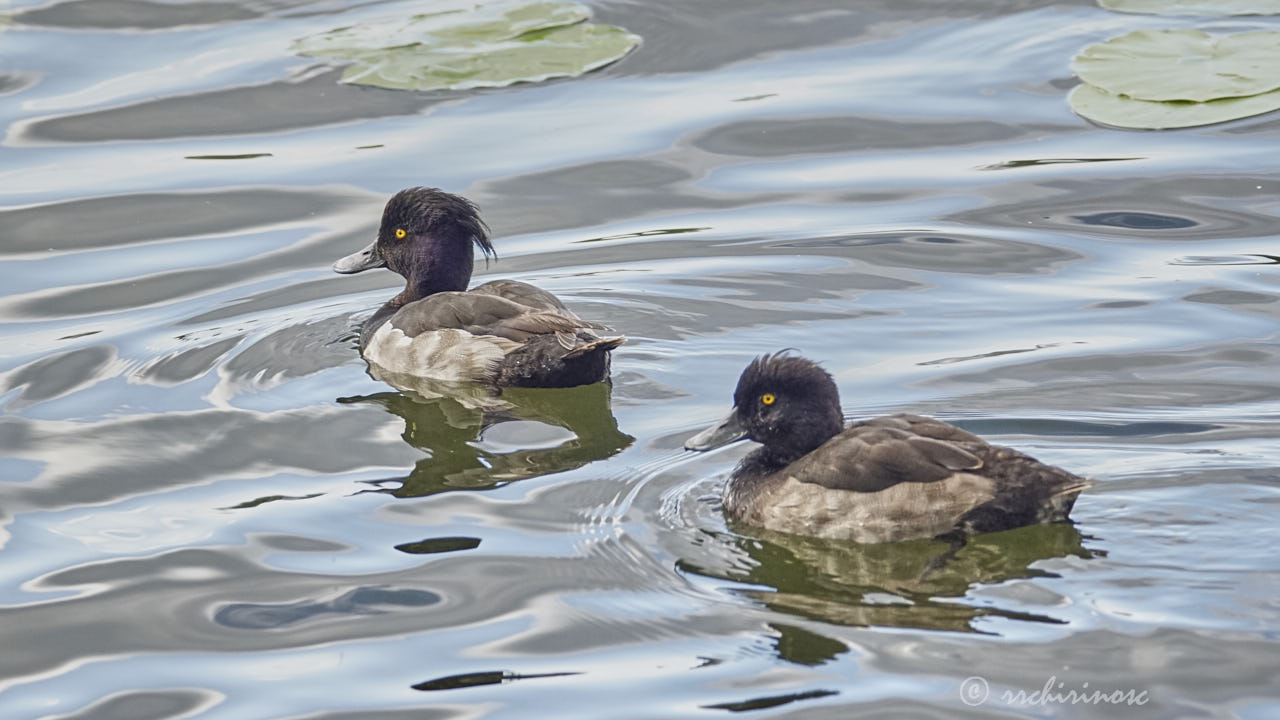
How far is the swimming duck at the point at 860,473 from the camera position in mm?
7062

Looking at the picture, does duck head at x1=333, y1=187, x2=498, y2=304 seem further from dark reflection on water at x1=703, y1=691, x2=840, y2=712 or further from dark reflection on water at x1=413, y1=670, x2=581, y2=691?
dark reflection on water at x1=703, y1=691, x2=840, y2=712

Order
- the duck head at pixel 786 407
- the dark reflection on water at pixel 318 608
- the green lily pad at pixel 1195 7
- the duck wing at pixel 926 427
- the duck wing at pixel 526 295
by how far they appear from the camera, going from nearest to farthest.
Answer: the dark reflection on water at pixel 318 608, the duck wing at pixel 926 427, the duck head at pixel 786 407, the duck wing at pixel 526 295, the green lily pad at pixel 1195 7

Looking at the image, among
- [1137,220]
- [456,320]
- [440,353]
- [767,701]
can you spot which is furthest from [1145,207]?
[767,701]

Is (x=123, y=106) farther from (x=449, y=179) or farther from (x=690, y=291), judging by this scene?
(x=690, y=291)

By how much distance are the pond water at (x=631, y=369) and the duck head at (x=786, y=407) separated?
40cm

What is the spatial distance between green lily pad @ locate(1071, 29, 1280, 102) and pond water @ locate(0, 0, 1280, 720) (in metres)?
0.54

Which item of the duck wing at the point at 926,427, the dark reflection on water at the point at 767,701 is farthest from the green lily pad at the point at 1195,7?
the dark reflection on water at the point at 767,701

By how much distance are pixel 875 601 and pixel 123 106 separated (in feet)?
32.8

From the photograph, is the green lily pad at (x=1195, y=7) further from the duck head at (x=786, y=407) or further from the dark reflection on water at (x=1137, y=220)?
the duck head at (x=786, y=407)

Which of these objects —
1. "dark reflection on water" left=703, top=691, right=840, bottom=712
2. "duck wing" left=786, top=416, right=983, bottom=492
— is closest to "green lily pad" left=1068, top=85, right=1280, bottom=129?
"duck wing" left=786, top=416, right=983, bottom=492

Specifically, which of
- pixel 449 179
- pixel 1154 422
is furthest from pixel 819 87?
pixel 1154 422

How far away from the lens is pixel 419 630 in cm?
671

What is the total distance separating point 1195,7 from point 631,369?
6.80 meters

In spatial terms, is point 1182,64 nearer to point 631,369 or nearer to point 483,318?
point 631,369
